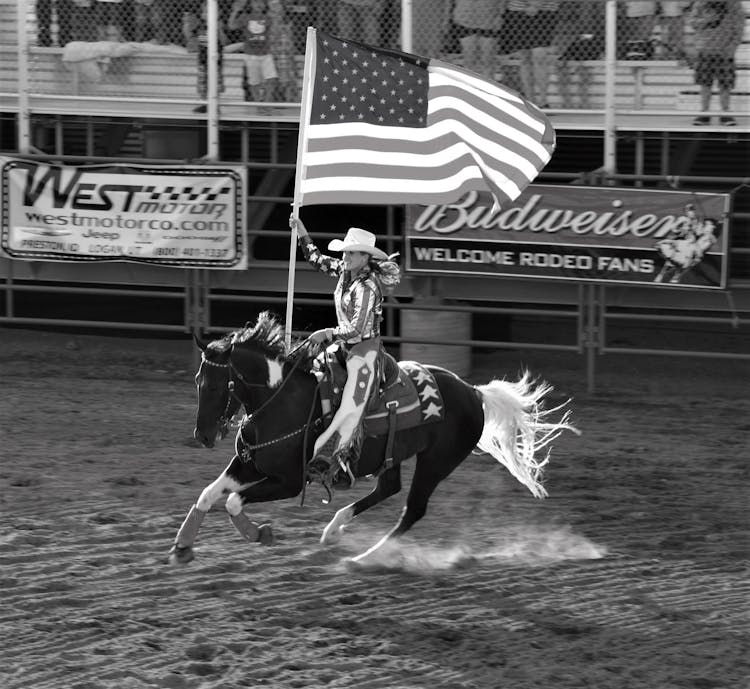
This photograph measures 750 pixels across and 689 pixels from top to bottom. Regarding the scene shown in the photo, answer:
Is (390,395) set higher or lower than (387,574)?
higher

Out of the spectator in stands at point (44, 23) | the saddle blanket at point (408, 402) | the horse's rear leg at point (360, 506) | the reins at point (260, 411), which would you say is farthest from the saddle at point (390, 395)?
the spectator in stands at point (44, 23)

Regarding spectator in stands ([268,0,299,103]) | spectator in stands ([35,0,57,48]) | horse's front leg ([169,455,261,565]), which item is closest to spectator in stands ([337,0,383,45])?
spectator in stands ([268,0,299,103])

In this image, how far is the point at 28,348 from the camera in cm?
1473

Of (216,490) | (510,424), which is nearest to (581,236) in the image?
(510,424)

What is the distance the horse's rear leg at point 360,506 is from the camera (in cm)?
770

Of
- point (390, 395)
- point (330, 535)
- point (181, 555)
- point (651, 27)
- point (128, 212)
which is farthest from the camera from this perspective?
point (128, 212)

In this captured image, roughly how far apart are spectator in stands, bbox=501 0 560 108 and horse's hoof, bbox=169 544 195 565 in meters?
6.80

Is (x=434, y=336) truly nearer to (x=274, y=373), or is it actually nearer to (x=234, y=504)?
(x=274, y=373)

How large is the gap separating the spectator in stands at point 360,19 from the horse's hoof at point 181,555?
6882 millimetres

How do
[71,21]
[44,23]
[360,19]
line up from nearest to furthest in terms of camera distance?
[360,19] < [71,21] < [44,23]

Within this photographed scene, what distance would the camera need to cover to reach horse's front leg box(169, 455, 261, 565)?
711 cm

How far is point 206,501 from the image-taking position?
707cm

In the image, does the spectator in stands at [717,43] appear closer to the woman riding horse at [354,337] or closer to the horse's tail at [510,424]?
the horse's tail at [510,424]

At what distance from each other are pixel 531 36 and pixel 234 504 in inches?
273
